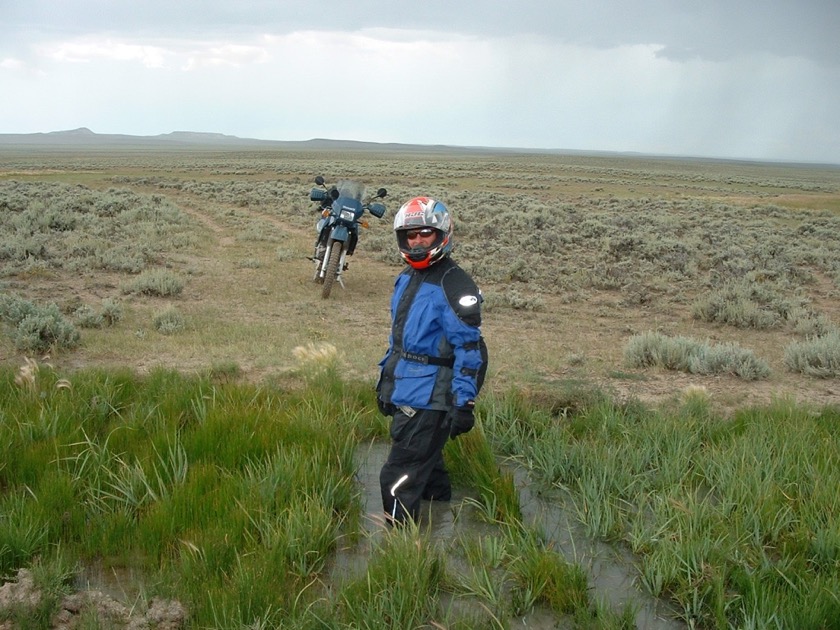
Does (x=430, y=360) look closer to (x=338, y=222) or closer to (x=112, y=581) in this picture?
(x=112, y=581)

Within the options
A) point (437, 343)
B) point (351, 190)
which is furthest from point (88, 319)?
point (437, 343)

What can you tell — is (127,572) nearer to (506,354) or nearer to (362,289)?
(506,354)

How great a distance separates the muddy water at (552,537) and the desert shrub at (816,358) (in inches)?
159

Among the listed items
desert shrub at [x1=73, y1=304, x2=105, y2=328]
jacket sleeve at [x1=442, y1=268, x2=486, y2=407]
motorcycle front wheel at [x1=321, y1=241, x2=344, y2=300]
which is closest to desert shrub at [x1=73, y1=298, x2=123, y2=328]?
desert shrub at [x1=73, y1=304, x2=105, y2=328]

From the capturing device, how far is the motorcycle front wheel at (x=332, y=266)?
34.3ft

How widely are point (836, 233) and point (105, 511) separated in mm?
23010

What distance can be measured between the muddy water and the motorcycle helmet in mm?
1312

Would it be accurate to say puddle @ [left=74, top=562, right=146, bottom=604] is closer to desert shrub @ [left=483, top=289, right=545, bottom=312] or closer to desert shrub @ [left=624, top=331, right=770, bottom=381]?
desert shrub @ [left=624, top=331, right=770, bottom=381]

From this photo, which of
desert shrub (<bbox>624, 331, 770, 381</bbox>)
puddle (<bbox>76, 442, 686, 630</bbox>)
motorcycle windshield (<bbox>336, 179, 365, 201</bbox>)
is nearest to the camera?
puddle (<bbox>76, 442, 686, 630</bbox>)

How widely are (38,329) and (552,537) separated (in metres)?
5.51

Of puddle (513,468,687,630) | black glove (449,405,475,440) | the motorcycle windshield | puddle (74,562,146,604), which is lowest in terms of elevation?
puddle (74,562,146,604)

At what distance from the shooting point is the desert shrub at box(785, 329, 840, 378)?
283 inches

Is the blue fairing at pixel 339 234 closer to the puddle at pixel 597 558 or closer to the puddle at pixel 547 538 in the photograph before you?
the puddle at pixel 547 538

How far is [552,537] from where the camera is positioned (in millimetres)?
3916
